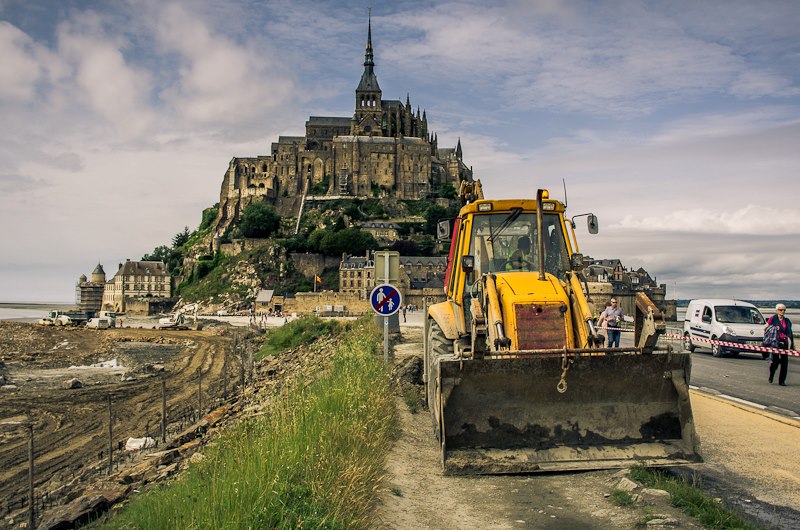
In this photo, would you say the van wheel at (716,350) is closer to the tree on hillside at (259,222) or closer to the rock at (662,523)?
the rock at (662,523)

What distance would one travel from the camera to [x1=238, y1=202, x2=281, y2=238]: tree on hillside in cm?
12462

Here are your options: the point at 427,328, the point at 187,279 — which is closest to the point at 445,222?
the point at 427,328

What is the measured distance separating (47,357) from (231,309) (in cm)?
6111

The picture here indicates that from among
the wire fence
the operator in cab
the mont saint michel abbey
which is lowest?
the wire fence

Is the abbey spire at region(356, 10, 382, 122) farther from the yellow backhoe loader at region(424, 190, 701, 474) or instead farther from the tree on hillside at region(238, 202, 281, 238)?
the yellow backhoe loader at region(424, 190, 701, 474)

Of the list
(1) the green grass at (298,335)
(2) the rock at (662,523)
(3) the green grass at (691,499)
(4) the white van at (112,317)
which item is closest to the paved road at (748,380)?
(3) the green grass at (691,499)

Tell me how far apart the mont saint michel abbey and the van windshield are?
11129 cm

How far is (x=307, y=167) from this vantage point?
138875mm

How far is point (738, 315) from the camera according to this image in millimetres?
23531

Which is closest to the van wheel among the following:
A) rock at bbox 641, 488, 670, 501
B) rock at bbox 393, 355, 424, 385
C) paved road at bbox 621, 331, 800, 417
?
paved road at bbox 621, 331, 800, 417

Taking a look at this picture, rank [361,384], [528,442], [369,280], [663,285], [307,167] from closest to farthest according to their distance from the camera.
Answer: [528,442] → [361,384] → [369,280] → [663,285] → [307,167]

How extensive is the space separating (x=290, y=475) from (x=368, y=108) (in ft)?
477

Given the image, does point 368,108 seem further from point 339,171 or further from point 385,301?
point 385,301

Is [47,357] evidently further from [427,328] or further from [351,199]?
[351,199]
